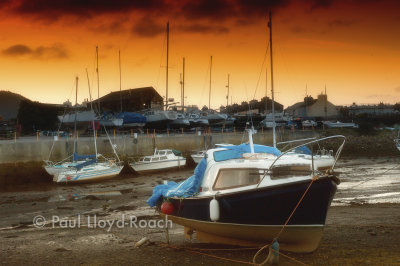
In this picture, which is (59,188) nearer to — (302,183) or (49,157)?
(49,157)

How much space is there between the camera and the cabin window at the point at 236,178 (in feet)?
29.1

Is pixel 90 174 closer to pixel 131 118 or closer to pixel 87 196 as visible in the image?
pixel 87 196

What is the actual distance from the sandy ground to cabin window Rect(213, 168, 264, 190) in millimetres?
1653

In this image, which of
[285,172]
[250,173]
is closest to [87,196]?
[250,173]

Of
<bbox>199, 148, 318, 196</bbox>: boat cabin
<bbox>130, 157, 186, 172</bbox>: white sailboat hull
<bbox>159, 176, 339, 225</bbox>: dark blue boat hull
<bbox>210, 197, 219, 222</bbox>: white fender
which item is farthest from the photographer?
<bbox>130, 157, 186, 172</bbox>: white sailboat hull

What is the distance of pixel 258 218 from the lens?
8664mm

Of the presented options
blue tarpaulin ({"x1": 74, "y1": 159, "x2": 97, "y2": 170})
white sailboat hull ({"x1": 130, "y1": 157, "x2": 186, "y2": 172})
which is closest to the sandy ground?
blue tarpaulin ({"x1": 74, "y1": 159, "x2": 97, "y2": 170})

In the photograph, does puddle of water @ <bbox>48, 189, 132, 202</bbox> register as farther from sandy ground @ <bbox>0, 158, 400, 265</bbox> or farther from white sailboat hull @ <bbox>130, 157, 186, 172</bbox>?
white sailboat hull @ <bbox>130, 157, 186, 172</bbox>

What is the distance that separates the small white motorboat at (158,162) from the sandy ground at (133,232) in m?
7.16

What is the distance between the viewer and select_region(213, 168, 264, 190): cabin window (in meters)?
8.87

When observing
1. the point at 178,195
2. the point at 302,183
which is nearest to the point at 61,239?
the point at 178,195

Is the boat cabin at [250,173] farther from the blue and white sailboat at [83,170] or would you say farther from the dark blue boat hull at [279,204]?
the blue and white sailboat at [83,170]

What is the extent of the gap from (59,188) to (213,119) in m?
32.3

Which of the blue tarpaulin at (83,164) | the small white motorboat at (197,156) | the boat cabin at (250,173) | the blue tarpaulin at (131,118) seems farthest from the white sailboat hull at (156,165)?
the boat cabin at (250,173)
